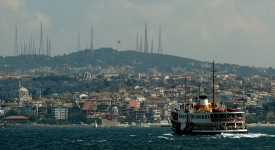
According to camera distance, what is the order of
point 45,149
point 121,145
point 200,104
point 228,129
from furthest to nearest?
point 200,104, point 228,129, point 121,145, point 45,149

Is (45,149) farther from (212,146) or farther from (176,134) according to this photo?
(176,134)

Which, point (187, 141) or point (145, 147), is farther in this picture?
point (187, 141)

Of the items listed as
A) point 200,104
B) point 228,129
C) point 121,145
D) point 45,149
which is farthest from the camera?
point 200,104

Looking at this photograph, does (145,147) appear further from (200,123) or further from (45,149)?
(200,123)

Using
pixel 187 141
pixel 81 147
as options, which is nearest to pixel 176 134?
pixel 187 141

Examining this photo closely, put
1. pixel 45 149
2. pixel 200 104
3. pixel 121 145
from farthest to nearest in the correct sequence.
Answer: pixel 200 104 → pixel 121 145 → pixel 45 149

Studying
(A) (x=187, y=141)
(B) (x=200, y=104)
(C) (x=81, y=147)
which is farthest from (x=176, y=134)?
(C) (x=81, y=147)
